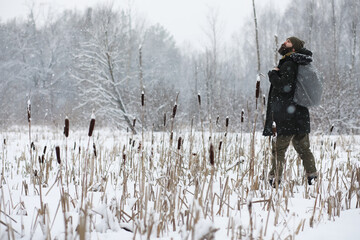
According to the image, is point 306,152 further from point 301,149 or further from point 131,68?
point 131,68

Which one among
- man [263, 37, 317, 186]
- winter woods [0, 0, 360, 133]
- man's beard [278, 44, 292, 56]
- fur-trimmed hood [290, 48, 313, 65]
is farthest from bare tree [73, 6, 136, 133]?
fur-trimmed hood [290, 48, 313, 65]

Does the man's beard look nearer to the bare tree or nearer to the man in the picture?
the man

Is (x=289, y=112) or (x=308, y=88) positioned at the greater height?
(x=308, y=88)

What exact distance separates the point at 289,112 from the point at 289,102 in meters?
0.11

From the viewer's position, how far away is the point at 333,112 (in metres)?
11.4

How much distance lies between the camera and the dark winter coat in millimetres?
2832

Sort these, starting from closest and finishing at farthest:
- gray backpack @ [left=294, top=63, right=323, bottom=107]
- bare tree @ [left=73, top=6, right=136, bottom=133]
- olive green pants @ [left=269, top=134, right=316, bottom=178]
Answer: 1. gray backpack @ [left=294, top=63, right=323, bottom=107]
2. olive green pants @ [left=269, top=134, right=316, bottom=178]
3. bare tree @ [left=73, top=6, right=136, bottom=133]

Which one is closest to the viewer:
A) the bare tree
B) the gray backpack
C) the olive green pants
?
the gray backpack

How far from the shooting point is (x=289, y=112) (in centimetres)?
285

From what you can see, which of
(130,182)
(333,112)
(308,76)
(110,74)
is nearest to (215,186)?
(130,182)

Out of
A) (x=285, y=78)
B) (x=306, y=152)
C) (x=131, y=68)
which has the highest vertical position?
(x=131, y=68)

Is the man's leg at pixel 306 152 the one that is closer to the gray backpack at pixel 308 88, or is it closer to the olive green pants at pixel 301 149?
the olive green pants at pixel 301 149

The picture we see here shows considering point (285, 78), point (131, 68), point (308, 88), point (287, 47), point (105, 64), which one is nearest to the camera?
point (308, 88)

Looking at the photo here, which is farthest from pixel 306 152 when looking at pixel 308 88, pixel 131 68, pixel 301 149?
pixel 131 68
